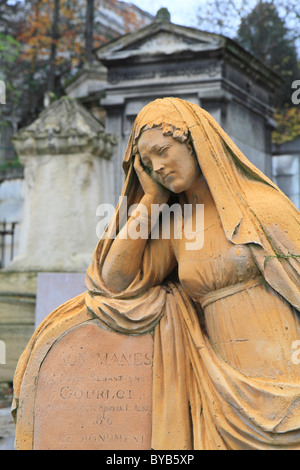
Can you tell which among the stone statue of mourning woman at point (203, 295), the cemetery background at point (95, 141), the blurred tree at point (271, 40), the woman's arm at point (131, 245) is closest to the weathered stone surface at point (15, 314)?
the cemetery background at point (95, 141)

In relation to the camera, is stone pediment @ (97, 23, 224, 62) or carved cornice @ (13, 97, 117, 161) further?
stone pediment @ (97, 23, 224, 62)

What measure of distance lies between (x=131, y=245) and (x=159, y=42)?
7.53 metres

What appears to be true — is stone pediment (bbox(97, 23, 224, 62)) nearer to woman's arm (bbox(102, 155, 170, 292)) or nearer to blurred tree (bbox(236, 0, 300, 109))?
blurred tree (bbox(236, 0, 300, 109))

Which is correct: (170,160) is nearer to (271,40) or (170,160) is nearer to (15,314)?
(15,314)

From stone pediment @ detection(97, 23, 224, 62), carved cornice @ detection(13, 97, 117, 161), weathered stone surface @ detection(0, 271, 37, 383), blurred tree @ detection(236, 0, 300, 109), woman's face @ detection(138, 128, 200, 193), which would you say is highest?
blurred tree @ detection(236, 0, 300, 109)

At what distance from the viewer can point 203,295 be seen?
3430mm

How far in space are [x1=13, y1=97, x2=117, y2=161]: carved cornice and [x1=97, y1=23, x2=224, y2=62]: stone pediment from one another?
2.37 meters

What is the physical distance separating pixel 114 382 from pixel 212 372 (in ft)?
1.72

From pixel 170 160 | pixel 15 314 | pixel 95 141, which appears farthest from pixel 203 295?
pixel 95 141

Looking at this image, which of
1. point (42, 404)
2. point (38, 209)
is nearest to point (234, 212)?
point (42, 404)

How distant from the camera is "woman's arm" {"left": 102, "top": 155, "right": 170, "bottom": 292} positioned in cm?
355

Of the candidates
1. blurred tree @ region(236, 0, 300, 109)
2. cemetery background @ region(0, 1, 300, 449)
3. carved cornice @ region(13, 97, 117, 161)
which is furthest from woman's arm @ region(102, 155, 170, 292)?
blurred tree @ region(236, 0, 300, 109)

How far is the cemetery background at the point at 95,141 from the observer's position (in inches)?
302

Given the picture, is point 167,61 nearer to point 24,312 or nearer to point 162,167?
point 24,312
